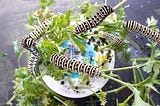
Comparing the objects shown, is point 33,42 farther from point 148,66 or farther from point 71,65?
point 148,66

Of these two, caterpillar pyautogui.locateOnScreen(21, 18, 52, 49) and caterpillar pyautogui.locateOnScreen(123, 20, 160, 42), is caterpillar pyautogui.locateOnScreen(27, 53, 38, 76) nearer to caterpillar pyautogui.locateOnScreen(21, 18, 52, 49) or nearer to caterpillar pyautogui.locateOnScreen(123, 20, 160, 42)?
caterpillar pyautogui.locateOnScreen(21, 18, 52, 49)

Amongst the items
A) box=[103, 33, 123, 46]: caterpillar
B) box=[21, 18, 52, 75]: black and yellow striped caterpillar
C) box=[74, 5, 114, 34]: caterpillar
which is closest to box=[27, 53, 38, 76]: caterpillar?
box=[21, 18, 52, 75]: black and yellow striped caterpillar

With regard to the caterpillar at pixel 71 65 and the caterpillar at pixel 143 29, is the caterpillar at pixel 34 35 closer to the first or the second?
the caterpillar at pixel 71 65

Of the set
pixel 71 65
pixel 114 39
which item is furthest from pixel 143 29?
pixel 71 65

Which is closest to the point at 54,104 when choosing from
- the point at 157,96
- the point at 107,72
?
the point at 107,72

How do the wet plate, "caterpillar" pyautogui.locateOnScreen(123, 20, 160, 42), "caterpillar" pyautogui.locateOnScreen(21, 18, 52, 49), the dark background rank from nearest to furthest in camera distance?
"caterpillar" pyautogui.locateOnScreen(21, 18, 52, 49), "caterpillar" pyautogui.locateOnScreen(123, 20, 160, 42), the wet plate, the dark background

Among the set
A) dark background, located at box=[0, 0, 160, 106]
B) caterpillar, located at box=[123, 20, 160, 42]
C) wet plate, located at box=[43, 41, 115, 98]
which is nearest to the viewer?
caterpillar, located at box=[123, 20, 160, 42]

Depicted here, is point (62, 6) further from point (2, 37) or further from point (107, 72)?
point (107, 72)

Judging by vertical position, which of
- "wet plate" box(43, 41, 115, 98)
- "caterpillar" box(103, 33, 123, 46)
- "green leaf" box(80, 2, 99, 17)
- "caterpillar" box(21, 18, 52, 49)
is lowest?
"wet plate" box(43, 41, 115, 98)
